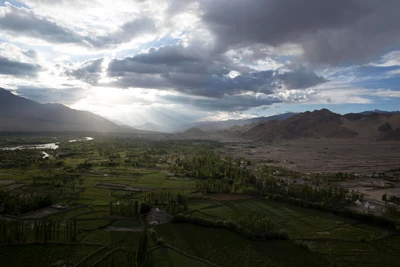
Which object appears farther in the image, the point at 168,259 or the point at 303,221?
the point at 303,221

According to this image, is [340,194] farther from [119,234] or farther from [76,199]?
[76,199]

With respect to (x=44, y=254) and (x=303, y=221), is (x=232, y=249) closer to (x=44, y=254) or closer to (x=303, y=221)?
(x=303, y=221)

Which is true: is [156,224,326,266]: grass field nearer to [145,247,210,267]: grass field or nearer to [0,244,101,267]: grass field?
[145,247,210,267]: grass field

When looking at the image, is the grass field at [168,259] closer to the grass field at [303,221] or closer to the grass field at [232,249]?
the grass field at [232,249]

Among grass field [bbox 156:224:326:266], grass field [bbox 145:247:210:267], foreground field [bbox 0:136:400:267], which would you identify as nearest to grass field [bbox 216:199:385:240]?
foreground field [bbox 0:136:400:267]

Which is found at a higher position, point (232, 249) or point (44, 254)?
point (44, 254)

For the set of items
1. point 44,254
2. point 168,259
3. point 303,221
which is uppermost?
point 303,221

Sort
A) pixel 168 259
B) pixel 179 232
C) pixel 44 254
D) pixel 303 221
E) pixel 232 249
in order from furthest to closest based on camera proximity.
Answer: pixel 303 221, pixel 179 232, pixel 232 249, pixel 168 259, pixel 44 254

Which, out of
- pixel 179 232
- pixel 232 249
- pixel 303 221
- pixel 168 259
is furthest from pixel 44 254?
pixel 303 221

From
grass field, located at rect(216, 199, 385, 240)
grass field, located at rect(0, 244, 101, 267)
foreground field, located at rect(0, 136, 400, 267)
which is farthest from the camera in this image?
grass field, located at rect(216, 199, 385, 240)

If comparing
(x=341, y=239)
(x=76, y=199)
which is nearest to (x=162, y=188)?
(x=76, y=199)

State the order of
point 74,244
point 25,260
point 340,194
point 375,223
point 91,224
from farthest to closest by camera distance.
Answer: point 340,194 → point 375,223 → point 91,224 → point 74,244 → point 25,260
